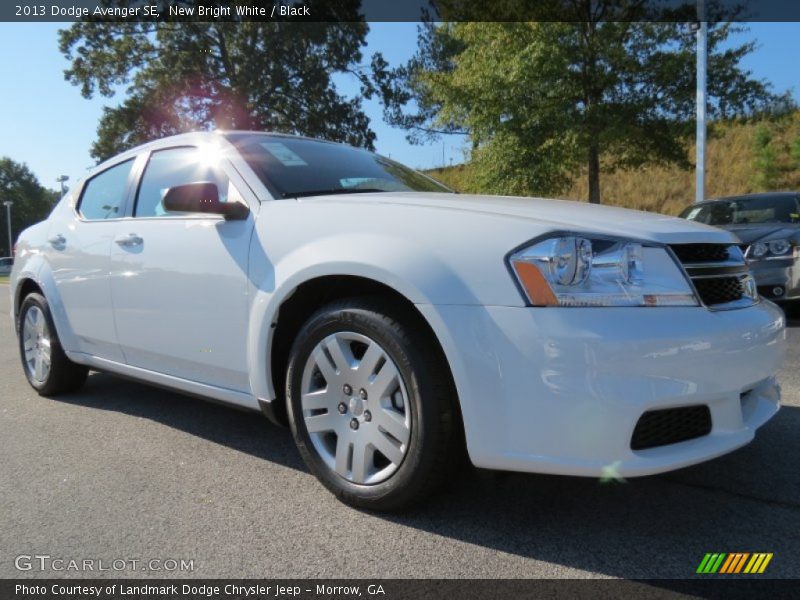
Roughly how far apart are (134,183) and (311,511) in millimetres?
2233

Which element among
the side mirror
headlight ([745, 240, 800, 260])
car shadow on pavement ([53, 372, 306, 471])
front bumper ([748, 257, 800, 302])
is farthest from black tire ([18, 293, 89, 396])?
headlight ([745, 240, 800, 260])

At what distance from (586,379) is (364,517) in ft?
3.33

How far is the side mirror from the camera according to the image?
2.84m

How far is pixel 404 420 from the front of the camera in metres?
2.29

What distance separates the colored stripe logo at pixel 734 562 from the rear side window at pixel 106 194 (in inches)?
130

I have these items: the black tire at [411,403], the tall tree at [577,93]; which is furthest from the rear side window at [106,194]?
the tall tree at [577,93]

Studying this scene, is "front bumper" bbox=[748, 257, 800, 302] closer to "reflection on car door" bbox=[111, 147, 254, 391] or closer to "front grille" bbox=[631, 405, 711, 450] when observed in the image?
"front grille" bbox=[631, 405, 711, 450]

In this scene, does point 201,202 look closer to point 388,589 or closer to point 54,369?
point 388,589

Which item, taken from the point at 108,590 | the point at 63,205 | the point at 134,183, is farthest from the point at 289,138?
the point at 108,590

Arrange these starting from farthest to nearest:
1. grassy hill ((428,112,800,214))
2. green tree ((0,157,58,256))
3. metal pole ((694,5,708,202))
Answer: green tree ((0,157,58,256))
grassy hill ((428,112,800,214))
metal pole ((694,5,708,202))

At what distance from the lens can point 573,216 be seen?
2.38m

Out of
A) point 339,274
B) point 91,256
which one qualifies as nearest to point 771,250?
point 339,274

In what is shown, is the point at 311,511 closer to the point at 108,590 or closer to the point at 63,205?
the point at 108,590

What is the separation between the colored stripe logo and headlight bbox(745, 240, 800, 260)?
534cm
